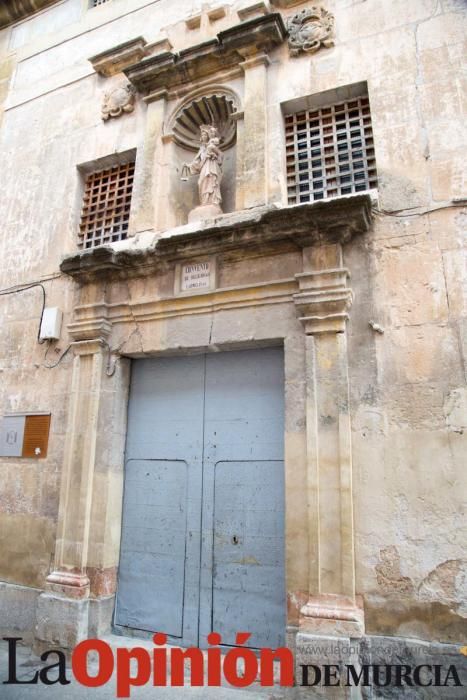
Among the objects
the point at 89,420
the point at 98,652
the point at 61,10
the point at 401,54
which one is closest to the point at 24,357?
the point at 89,420

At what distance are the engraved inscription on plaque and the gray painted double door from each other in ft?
1.99

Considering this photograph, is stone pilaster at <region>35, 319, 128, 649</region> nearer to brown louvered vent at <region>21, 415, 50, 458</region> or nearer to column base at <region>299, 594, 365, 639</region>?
brown louvered vent at <region>21, 415, 50, 458</region>

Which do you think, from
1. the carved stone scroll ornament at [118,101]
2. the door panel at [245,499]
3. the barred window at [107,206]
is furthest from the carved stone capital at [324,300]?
the carved stone scroll ornament at [118,101]

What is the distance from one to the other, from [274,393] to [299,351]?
1.43ft

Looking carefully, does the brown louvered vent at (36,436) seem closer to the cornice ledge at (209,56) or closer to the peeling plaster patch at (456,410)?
the peeling plaster patch at (456,410)

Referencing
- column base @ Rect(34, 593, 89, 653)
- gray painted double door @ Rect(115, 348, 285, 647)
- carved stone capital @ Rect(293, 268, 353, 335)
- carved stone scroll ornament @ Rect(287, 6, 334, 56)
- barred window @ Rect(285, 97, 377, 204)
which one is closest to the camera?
carved stone capital @ Rect(293, 268, 353, 335)

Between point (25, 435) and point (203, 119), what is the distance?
12.0 feet

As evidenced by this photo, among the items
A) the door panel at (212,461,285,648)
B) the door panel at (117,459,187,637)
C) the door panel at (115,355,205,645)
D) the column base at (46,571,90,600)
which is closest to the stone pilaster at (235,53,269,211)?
the door panel at (115,355,205,645)

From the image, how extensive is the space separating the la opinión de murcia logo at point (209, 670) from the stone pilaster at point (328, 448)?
9.6 inches

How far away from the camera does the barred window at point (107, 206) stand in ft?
15.5

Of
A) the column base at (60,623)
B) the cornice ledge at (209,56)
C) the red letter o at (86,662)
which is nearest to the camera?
the red letter o at (86,662)

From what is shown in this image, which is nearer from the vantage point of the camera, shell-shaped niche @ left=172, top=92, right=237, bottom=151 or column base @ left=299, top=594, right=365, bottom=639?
column base @ left=299, top=594, right=365, bottom=639

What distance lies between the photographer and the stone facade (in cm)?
296

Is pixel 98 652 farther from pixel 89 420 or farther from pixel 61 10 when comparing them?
pixel 61 10
